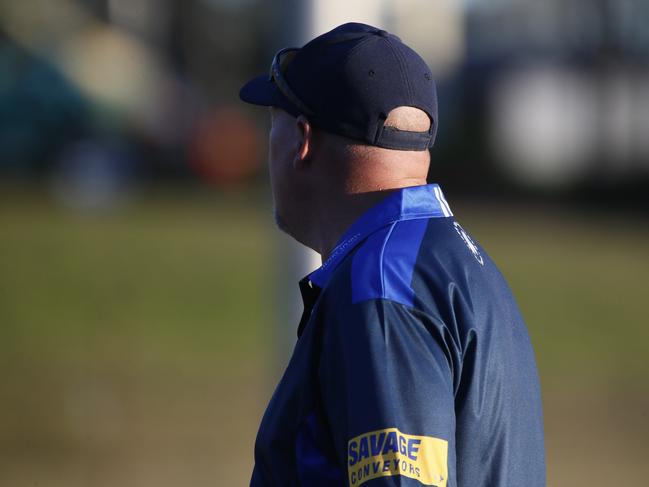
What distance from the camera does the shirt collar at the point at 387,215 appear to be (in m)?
2.36

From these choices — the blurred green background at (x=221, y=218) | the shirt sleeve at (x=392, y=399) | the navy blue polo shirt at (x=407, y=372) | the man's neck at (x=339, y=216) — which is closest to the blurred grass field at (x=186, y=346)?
the blurred green background at (x=221, y=218)

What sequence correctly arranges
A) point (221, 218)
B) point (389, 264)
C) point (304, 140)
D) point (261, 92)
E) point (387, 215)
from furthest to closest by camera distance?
point (221, 218) < point (261, 92) < point (304, 140) < point (387, 215) < point (389, 264)

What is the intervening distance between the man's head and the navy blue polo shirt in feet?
0.32

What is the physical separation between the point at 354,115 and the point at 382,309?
51cm

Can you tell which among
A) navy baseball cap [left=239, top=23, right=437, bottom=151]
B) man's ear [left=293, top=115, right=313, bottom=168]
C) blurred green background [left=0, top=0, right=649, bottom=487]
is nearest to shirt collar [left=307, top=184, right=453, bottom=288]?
navy baseball cap [left=239, top=23, right=437, bottom=151]

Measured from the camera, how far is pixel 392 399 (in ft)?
6.72

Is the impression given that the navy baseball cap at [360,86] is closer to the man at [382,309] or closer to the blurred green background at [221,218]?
the man at [382,309]

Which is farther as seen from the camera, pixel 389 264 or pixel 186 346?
pixel 186 346

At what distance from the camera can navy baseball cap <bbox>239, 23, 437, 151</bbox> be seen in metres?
2.39

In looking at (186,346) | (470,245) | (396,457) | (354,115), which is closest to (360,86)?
(354,115)

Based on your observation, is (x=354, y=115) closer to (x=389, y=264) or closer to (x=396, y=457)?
(x=389, y=264)

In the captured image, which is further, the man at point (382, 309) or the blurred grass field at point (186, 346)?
the blurred grass field at point (186, 346)

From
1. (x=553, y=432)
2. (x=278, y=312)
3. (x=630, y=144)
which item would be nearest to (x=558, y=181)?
→ (x=630, y=144)

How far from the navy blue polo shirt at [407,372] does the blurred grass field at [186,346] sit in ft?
8.61
